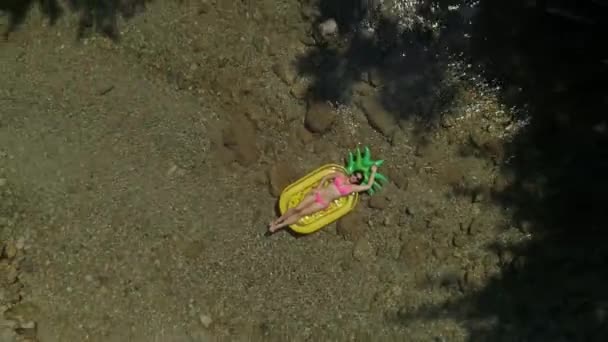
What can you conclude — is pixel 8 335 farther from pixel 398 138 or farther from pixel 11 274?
pixel 398 138

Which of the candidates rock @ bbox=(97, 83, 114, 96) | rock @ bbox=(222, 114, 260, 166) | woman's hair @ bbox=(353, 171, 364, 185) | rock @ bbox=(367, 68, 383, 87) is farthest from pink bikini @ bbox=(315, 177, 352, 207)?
rock @ bbox=(97, 83, 114, 96)

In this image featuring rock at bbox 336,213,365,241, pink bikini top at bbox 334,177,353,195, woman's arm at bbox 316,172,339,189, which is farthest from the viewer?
rock at bbox 336,213,365,241

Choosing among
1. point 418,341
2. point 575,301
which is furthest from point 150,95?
point 575,301

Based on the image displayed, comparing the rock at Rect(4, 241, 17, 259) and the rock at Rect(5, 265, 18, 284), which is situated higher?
the rock at Rect(4, 241, 17, 259)

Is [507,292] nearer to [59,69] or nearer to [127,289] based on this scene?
[127,289]

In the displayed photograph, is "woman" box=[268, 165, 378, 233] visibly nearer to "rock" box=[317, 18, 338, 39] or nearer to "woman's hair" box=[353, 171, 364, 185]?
"woman's hair" box=[353, 171, 364, 185]
